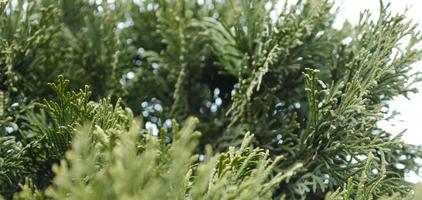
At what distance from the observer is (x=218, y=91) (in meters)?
4.62

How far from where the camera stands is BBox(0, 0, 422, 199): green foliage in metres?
3.02

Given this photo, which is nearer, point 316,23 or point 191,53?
point 316,23

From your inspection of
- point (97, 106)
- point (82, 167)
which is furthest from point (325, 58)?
point (82, 167)

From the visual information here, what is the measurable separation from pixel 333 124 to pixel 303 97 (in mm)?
813

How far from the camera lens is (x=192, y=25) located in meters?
4.36

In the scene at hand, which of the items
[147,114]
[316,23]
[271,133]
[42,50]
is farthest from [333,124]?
[42,50]

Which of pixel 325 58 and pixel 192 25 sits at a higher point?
pixel 192 25

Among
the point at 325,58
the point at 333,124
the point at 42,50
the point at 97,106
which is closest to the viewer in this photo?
the point at 97,106

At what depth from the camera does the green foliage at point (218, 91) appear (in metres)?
3.02

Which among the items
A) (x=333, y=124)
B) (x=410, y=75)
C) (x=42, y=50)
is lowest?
(x=333, y=124)

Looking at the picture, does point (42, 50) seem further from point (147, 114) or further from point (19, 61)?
point (147, 114)

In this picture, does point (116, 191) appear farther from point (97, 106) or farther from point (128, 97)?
point (128, 97)

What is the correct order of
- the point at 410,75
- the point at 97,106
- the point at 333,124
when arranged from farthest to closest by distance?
the point at 410,75 → the point at 333,124 → the point at 97,106

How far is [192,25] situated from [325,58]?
989 mm
